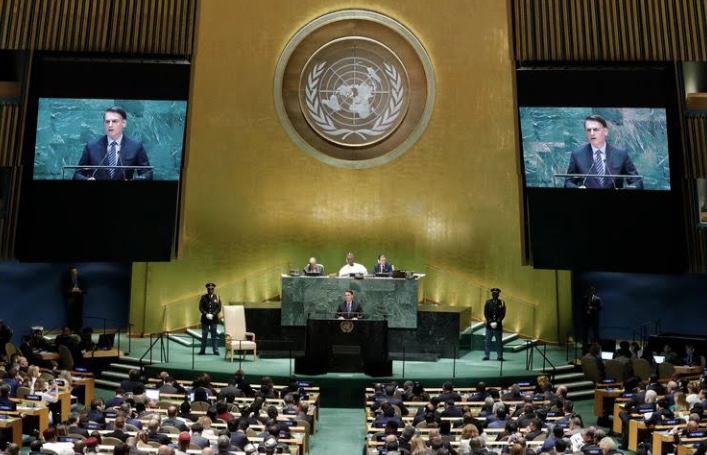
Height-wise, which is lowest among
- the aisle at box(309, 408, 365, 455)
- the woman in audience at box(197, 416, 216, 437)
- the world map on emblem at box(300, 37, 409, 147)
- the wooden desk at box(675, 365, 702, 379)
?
the aisle at box(309, 408, 365, 455)

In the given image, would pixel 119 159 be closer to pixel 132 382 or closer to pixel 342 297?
pixel 342 297

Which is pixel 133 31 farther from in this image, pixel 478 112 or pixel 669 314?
pixel 669 314

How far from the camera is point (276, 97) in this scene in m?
22.6

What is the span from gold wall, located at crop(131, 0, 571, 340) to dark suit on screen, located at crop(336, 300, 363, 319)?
3.79 m

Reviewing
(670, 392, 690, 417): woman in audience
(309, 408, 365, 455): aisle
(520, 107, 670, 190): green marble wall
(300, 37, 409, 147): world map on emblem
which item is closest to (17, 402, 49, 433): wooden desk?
(309, 408, 365, 455): aisle

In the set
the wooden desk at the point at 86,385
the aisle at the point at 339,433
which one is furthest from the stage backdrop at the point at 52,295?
the aisle at the point at 339,433

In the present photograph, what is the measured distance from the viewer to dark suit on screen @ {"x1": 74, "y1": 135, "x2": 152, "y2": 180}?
19.6 m

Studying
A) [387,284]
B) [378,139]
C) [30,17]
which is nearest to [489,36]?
[378,139]

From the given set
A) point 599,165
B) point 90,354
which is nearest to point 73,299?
point 90,354

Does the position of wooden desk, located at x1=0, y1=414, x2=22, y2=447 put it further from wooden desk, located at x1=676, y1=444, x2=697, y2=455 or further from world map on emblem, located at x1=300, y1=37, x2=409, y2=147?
world map on emblem, located at x1=300, y1=37, x2=409, y2=147

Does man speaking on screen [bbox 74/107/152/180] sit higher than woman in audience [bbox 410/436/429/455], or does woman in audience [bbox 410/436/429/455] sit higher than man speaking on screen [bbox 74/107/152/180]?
man speaking on screen [bbox 74/107/152/180]

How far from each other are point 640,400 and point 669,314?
270 inches

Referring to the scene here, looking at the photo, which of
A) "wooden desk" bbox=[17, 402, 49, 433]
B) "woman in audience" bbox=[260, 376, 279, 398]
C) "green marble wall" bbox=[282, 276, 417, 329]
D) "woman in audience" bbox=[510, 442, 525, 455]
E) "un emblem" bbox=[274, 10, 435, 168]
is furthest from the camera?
"un emblem" bbox=[274, 10, 435, 168]

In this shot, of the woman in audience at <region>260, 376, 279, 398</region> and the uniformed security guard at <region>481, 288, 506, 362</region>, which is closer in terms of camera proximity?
the woman in audience at <region>260, 376, 279, 398</region>
